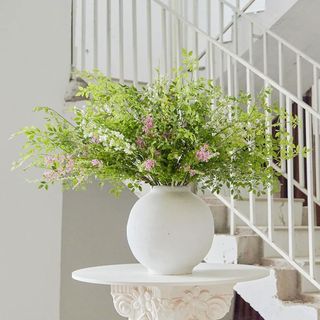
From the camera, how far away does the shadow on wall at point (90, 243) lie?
4879 millimetres

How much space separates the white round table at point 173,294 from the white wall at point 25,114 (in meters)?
1.84

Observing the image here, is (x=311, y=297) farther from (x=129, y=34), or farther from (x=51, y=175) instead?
(x=129, y=34)

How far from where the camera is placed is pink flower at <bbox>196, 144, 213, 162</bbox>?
70.4 inches

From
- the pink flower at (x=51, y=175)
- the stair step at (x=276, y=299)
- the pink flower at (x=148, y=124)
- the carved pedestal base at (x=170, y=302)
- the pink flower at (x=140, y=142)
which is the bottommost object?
the stair step at (x=276, y=299)

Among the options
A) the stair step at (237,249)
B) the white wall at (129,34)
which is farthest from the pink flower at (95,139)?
the white wall at (129,34)

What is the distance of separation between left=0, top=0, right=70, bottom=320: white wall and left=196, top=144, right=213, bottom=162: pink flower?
202 centimetres

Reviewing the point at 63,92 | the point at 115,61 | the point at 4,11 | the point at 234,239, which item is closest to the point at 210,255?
the point at 234,239

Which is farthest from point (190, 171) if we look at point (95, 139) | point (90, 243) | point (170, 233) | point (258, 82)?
point (90, 243)

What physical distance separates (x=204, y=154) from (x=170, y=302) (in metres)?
0.43

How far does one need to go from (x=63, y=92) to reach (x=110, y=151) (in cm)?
189

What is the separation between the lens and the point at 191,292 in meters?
1.87

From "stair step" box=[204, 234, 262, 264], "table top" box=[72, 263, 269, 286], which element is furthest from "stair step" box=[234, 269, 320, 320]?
"table top" box=[72, 263, 269, 286]

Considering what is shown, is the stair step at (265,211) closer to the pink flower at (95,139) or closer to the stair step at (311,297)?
the stair step at (311,297)

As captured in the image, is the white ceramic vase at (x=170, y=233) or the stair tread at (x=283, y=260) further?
the stair tread at (x=283, y=260)
